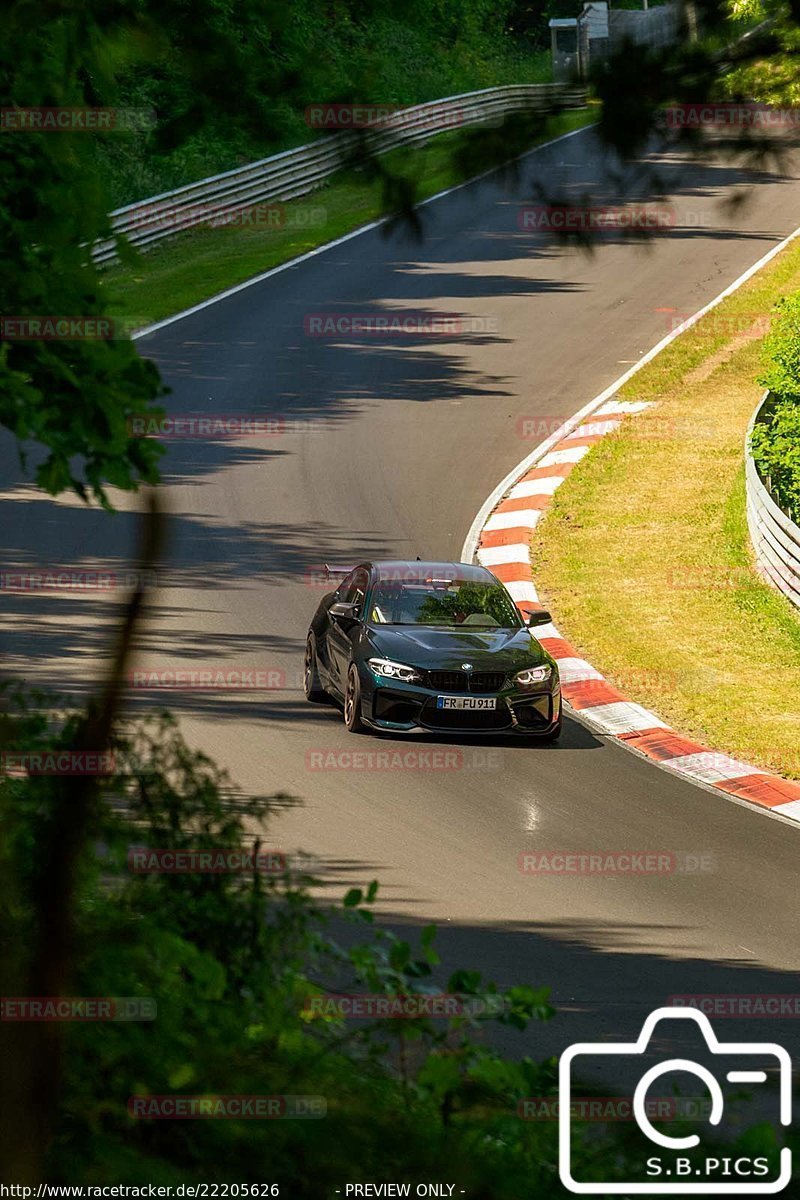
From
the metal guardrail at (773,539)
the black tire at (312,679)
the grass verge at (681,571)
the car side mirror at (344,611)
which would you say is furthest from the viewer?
the metal guardrail at (773,539)

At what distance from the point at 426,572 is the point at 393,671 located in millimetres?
1827

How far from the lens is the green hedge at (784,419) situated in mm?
20062

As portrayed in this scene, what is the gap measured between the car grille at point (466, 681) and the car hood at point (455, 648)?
0.05 metres

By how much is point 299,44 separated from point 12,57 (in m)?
1.06

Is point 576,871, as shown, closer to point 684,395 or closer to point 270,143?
point 270,143

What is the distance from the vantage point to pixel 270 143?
5.93 metres

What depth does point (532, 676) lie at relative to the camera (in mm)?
14570

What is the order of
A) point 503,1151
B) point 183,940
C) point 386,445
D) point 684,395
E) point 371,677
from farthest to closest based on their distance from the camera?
1. point 684,395
2. point 386,445
3. point 371,677
4. point 183,940
5. point 503,1151

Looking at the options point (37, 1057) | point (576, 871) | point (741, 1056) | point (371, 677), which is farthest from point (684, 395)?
point (37, 1057)

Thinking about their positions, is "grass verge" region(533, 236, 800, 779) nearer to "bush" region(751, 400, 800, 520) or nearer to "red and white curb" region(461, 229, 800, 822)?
"red and white curb" region(461, 229, 800, 822)

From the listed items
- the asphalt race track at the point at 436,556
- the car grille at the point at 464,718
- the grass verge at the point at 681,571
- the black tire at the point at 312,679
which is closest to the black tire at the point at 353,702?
the asphalt race track at the point at 436,556

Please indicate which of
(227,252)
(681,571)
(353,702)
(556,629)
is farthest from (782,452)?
(227,252)

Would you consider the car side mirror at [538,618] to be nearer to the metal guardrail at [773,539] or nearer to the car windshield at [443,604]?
the car windshield at [443,604]

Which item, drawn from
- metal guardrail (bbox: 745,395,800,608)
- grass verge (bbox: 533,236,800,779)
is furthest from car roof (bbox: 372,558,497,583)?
metal guardrail (bbox: 745,395,800,608)
